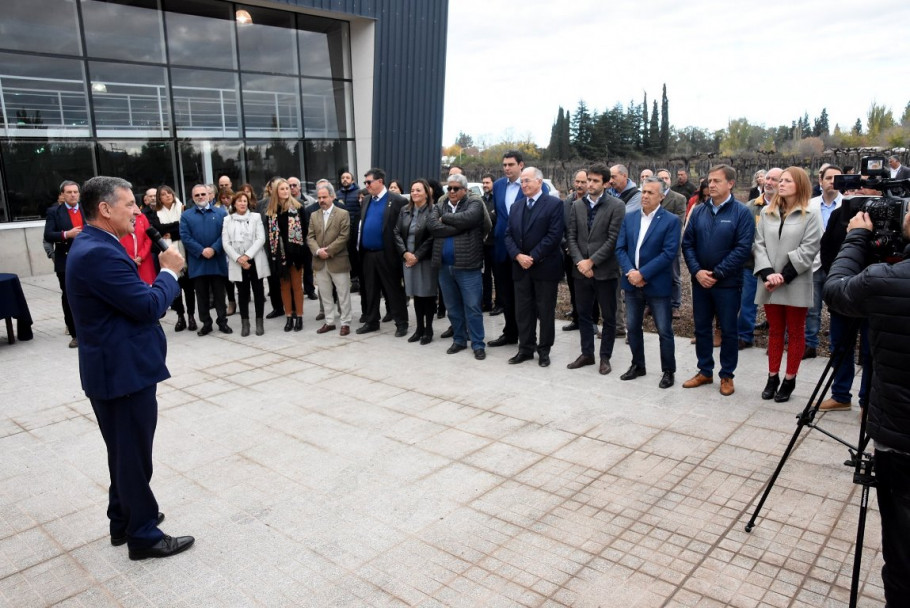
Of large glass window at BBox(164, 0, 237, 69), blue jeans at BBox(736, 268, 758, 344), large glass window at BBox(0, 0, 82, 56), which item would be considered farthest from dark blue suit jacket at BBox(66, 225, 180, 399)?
large glass window at BBox(164, 0, 237, 69)

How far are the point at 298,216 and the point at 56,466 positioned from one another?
448cm

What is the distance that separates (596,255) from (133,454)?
4340mm

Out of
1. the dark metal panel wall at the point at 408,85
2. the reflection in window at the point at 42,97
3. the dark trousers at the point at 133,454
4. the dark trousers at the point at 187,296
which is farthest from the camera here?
the dark metal panel wall at the point at 408,85

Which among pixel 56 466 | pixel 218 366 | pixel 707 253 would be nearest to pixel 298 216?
pixel 218 366

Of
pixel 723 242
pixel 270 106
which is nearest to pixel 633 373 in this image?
pixel 723 242

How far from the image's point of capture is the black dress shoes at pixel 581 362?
6484mm

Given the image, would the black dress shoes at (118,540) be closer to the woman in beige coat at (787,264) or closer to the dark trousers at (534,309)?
the dark trousers at (534,309)

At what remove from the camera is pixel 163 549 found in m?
3.43

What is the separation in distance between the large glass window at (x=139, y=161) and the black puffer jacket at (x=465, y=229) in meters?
9.52

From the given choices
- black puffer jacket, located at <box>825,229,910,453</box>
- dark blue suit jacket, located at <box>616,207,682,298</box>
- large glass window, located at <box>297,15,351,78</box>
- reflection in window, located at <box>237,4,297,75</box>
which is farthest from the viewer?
large glass window, located at <box>297,15,351,78</box>

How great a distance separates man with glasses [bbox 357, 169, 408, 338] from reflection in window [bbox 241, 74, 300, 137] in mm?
8787

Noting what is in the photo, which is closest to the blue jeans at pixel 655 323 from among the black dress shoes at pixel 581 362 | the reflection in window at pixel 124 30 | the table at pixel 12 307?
the black dress shoes at pixel 581 362

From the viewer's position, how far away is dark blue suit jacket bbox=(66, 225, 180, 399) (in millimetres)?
3064

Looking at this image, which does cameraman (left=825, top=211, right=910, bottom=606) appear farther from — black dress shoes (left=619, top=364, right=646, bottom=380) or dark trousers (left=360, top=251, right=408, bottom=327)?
dark trousers (left=360, top=251, right=408, bottom=327)
